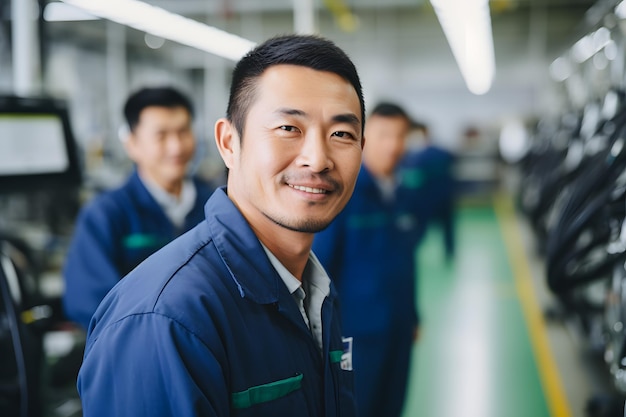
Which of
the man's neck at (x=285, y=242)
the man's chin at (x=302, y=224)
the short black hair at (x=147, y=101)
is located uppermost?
the short black hair at (x=147, y=101)

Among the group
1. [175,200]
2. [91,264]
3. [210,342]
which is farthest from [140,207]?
[210,342]

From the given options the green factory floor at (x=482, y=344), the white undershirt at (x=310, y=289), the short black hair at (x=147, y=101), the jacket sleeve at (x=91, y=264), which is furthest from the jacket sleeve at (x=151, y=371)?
the green factory floor at (x=482, y=344)

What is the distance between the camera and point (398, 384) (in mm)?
3215

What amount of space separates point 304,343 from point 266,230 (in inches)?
9.7

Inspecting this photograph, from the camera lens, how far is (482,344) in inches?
208

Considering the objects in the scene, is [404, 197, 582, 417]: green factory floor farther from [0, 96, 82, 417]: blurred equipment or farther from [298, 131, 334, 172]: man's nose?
[298, 131, 334, 172]: man's nose

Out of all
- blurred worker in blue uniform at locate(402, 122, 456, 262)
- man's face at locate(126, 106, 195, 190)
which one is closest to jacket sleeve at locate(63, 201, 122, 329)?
man's face at locate(126, 106, 195, 190)

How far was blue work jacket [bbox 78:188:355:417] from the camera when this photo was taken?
997 millimetres

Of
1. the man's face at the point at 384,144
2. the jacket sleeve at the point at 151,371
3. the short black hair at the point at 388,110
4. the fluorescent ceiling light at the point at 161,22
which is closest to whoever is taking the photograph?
the jacket sleeve at the point at 151,371

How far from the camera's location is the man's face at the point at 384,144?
12.1ft

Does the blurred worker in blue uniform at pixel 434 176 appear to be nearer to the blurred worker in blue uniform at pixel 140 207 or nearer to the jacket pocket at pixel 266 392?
the blurred worker in blue uniform at pixel 140 207

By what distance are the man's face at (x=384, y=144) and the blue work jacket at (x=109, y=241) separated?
1358 millimetres

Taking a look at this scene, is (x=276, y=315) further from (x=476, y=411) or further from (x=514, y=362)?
(x=514, y=362)

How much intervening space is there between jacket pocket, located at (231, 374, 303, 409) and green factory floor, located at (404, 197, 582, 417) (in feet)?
10.2
